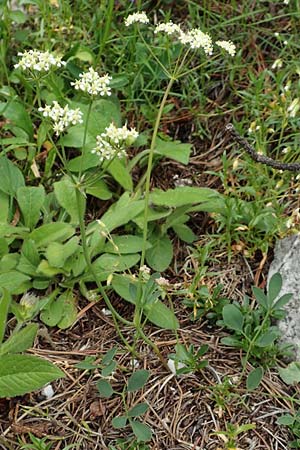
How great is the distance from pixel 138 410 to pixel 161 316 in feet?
1.32

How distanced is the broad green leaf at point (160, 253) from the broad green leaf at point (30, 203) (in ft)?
1.39

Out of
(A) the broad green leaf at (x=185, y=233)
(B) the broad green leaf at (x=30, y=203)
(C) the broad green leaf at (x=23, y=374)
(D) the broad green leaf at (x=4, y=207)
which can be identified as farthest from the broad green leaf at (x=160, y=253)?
(C) the broad green leaf at (x=23, y=374)

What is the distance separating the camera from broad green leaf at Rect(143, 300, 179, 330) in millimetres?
2424

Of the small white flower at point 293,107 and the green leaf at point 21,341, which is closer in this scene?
the green leaf at point 21,341

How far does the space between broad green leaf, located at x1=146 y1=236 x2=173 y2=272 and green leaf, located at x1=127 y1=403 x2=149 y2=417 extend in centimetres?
60

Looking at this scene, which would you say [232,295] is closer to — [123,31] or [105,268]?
[105,268]

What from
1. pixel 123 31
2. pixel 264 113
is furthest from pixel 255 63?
pixel 123 31

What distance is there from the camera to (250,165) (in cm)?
271

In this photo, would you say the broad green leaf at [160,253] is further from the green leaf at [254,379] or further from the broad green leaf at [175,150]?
the green leaf at [254,379]

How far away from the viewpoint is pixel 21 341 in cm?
225

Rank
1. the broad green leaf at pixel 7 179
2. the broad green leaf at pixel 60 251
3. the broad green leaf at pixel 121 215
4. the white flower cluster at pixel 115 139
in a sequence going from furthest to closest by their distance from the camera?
the broad green leaf at pixel 7 179, the broad green leaf at pixel 121 215, the broad green leaf at pixel 60 251, the white flower cluster at pixel 115 139

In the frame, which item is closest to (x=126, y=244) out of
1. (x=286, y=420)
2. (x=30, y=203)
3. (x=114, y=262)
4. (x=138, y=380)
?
(x=114, y=262)

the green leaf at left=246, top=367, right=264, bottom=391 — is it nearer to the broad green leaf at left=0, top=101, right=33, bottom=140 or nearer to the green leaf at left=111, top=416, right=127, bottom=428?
the green leaf at left=111, top=416, right=127, bottom=428

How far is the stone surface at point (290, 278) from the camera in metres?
2.36
